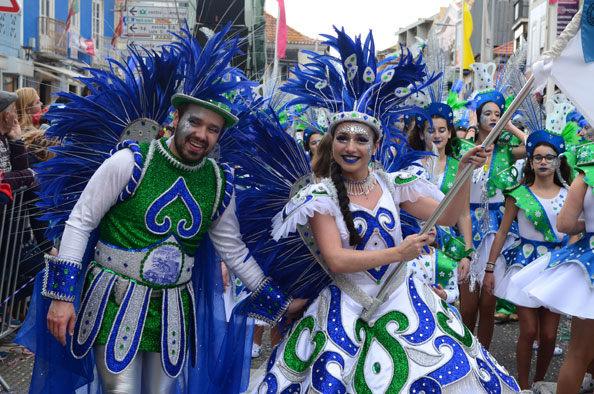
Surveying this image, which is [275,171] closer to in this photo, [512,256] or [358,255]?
[358,255]

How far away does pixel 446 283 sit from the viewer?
17.1ft

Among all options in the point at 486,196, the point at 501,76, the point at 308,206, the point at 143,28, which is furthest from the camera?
the point at 143,28

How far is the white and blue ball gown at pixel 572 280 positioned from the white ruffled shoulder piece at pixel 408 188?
127 centimetres

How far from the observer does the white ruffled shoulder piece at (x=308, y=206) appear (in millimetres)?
3473

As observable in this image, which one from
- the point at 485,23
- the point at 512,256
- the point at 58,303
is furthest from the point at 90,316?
the point at 485,23

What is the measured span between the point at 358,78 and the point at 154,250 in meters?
1.39

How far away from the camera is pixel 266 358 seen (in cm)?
634

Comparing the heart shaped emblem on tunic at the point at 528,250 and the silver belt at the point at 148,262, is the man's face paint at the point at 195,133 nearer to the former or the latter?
the silver belt at the point at 148,262

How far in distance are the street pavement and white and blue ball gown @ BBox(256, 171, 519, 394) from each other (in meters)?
1.40

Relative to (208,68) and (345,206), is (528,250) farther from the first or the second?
(208,68)

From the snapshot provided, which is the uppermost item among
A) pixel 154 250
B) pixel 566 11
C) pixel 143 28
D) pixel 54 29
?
pixel 54 29

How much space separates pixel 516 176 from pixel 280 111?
3.19m

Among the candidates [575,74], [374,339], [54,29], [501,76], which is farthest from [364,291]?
[54,29]

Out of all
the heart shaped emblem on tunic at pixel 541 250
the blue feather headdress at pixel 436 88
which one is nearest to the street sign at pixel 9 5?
the blue feather headdress at pixel 436 88
